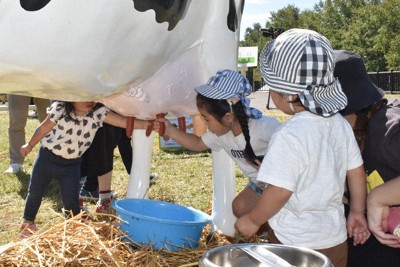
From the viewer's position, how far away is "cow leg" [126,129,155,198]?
239cm

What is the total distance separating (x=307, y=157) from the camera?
1.53m

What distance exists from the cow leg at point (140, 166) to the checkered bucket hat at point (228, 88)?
49cm

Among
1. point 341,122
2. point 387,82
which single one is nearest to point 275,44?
point 341,122

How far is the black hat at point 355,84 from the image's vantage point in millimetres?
1826

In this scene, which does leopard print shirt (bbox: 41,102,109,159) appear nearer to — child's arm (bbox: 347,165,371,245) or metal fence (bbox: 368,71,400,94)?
child's arm (bbox: 347,165,371,245)

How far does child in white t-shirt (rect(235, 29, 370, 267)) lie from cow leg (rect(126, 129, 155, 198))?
849 mm

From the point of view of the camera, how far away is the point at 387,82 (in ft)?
73.7

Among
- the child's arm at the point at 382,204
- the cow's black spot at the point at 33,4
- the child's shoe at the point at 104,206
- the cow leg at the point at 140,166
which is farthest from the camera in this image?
the child's shoe at the point at 104,206

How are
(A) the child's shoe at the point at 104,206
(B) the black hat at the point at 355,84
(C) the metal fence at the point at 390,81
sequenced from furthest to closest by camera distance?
(C) the metal fence at the point at 390,81 < (A) the child's shoe at the point at 104,206 < (B) the black hat at the point at 355,84

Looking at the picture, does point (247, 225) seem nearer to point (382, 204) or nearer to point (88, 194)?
point (382, 204)

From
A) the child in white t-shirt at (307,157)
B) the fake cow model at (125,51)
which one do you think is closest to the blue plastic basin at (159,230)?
the fake cow model at (125,51)

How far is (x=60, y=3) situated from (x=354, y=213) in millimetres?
1011

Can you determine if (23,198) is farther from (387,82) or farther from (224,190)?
(387,82)

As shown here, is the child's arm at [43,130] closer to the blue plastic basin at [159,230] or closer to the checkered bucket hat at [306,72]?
the blue plastic basin at [159,230]
